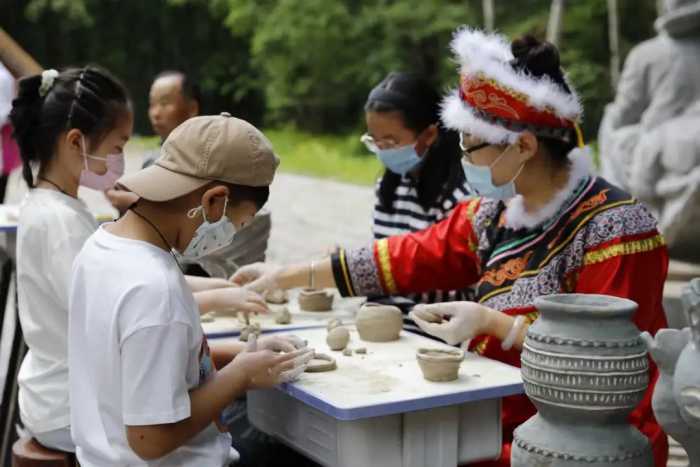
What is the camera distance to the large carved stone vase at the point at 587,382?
6.15ft

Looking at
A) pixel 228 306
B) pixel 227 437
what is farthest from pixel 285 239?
pixel 227 437

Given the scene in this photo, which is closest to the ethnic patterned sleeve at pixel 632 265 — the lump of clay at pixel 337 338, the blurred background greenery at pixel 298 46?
the lump of clay at pixel 337 338

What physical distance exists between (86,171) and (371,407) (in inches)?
52.4

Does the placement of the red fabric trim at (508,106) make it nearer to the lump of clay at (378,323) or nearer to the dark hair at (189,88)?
the lump of clay at (378,323)

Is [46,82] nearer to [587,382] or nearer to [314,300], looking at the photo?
[314,300]

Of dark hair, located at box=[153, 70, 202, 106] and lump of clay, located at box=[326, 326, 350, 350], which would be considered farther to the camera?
dark hair, located at box=[153, 70, 202, 106]

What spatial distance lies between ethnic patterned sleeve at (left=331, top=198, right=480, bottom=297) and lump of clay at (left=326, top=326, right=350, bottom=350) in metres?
0.62

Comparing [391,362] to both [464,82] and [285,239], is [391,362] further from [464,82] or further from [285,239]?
[285,239]

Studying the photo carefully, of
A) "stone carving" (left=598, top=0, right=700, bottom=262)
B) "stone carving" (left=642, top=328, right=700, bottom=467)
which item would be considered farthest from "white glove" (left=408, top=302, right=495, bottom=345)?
"stone carving" (left=598, top=0, right=700, bottom=262)

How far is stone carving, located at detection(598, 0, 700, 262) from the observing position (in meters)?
6.79

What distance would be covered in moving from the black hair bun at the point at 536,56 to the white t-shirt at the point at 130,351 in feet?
4.65

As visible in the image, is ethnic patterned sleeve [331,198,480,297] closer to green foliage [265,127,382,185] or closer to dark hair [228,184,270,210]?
dark hair [228,184,270,210]

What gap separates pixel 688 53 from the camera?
7.12 metres

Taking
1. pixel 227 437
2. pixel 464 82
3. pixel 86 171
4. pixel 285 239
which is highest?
pixel 464 82
